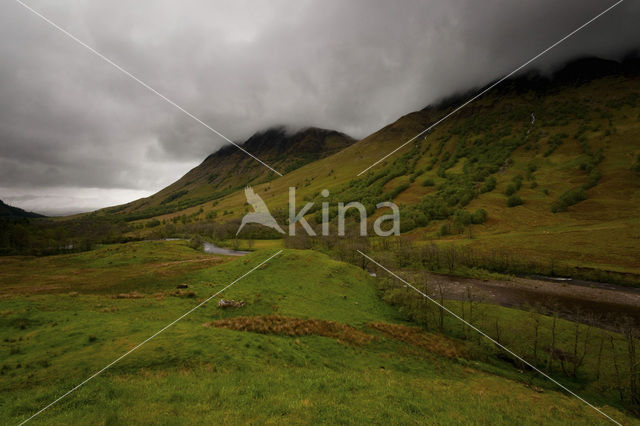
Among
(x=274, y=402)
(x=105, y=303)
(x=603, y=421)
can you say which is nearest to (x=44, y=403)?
(x=274, y=402)

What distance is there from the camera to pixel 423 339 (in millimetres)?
30656

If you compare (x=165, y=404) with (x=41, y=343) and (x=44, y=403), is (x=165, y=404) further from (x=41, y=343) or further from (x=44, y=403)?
(x=41, y=343)

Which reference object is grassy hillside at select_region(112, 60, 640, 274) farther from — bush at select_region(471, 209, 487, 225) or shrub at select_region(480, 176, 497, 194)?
shrub at select_region(480, 176, 497, 194)

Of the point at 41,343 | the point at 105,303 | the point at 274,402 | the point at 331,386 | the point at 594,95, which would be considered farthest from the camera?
the point at 594,95

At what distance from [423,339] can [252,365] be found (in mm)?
21482

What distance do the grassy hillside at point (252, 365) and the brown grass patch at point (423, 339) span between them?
0.19 metres

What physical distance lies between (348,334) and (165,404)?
19.3 meters

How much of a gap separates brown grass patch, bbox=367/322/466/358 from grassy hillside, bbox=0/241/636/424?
19 centimetres

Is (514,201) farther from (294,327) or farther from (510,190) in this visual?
(294,327)

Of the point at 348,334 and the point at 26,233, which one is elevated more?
the point at 26,233

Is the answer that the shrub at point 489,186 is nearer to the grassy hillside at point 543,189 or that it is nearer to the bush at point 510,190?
the grassy hillside at point 543,189

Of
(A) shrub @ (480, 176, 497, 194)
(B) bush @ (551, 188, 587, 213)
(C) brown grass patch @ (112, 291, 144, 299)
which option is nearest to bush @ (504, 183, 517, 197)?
(A) shrub @ (480, 176, 497, 194)

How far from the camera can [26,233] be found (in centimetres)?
8656

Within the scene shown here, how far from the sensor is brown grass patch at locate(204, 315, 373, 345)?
25625mm
